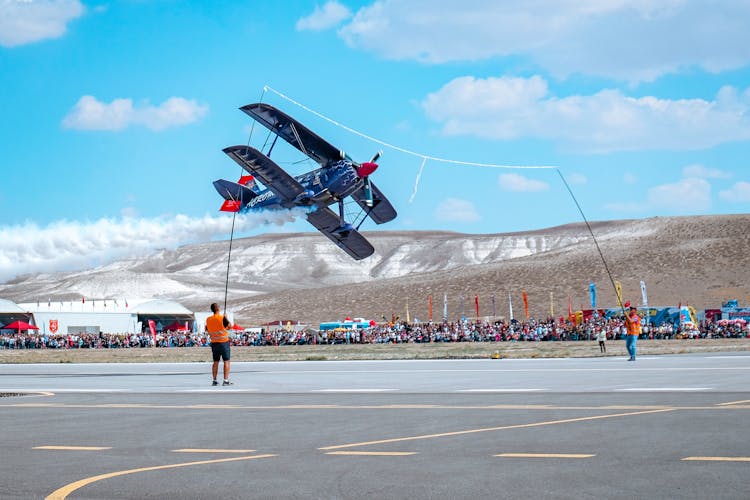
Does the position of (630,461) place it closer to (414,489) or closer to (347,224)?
(414,489)

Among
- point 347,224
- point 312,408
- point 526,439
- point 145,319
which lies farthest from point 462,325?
point 526,439

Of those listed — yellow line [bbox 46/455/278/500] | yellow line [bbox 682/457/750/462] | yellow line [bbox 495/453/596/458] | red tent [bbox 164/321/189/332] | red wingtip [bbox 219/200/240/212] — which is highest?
red wingtip [bbox 219/200/240/212]

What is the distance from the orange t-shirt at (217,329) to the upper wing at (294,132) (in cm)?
1632

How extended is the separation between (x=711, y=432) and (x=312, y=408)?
6.25 m

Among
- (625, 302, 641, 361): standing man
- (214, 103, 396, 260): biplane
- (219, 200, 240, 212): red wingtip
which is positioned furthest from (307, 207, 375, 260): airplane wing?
(625, 302, 641, 361): standing man

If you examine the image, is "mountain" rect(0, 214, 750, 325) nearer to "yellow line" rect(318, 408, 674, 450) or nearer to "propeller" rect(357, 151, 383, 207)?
"propeller" rect(357, 151, 383, 207)

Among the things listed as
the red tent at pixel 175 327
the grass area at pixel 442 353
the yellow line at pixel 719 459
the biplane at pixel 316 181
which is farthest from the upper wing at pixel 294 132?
the red tent at pixel 175 327

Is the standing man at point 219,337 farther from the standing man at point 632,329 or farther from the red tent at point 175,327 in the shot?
the red tent at point 175,327

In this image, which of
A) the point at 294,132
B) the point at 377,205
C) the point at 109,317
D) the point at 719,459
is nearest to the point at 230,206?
the point at 294,132

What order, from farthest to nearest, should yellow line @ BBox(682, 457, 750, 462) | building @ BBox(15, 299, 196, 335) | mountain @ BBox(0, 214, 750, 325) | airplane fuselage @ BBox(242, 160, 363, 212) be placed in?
mountain @ BBox(0, 214, 750, 325)
building @ BBox(15, 299, 196, 335)
airplane fuselage @ BBox(242, 160, 363, 212)
yellow line @ BBox(682, 457, 750, 462)

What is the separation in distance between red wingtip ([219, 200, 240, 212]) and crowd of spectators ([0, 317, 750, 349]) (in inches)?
786

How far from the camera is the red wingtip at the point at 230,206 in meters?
39.4

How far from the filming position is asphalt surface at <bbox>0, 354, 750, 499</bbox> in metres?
7.23

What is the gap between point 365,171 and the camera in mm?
36406
